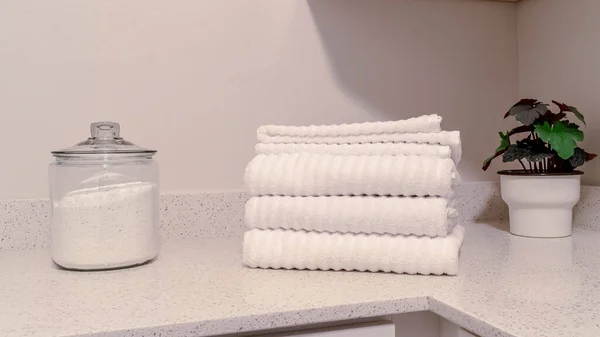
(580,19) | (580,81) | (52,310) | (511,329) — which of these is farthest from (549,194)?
(52,310)

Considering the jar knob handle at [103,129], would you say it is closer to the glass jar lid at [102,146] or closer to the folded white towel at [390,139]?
the glass jar lid at [102,146]

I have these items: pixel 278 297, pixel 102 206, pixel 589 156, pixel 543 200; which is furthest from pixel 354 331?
pixel 589 156

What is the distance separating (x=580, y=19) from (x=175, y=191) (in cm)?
96

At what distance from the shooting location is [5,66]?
97 centimetres

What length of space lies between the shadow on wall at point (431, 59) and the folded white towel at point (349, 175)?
0.44 m

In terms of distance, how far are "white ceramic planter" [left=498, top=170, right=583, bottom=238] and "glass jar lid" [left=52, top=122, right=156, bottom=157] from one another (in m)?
0.70

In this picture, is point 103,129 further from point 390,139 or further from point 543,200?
point 543,200

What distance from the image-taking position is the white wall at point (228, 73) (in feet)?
3.25

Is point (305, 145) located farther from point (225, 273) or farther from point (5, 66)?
point (5, 66)

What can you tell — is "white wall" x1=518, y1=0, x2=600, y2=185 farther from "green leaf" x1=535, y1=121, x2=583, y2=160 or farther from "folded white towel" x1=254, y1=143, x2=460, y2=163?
"folded white towel" x1=254, y1=143, x2=460, y2=163

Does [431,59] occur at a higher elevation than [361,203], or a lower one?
higher

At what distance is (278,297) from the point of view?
2.10ft

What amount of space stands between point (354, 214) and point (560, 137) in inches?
19.5

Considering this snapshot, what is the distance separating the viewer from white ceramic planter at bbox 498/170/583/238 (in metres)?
1.00
